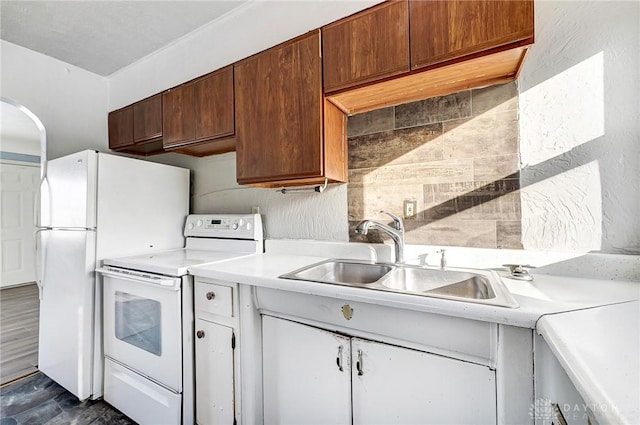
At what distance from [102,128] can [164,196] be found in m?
1.23

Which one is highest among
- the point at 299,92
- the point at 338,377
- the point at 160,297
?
the point at 299,92

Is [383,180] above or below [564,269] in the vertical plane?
above

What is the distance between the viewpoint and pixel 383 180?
1.55 metres

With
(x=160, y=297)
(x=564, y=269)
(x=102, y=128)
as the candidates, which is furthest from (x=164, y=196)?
(x=564, y=269)

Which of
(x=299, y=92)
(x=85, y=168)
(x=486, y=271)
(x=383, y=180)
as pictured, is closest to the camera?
(x=486, y=271)

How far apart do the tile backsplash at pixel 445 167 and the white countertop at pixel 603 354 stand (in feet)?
1.85

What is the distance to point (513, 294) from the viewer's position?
3.05 ft

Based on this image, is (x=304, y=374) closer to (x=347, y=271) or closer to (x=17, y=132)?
(x=347, y=271)

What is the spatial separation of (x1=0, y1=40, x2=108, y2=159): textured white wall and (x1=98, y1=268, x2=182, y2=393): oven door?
4.97 ft

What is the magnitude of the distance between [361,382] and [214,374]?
2.47 feet

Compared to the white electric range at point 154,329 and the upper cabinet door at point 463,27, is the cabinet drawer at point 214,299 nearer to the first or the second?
the white electric range at point 154,329

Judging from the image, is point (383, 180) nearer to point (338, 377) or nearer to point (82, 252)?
point (338, 377)

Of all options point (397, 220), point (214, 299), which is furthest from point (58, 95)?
point (397, 220)

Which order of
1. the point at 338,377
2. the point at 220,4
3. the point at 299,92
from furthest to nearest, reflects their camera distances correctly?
the point at 220,4
the point at 299,92
the point at 338,377
